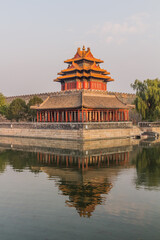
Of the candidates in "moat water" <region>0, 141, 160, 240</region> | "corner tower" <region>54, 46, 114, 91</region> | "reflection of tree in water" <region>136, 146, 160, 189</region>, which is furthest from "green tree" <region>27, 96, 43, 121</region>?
"moat water" <region>0, 141, 160, 240</region>

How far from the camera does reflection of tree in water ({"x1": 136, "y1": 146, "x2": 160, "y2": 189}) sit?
13.6 m

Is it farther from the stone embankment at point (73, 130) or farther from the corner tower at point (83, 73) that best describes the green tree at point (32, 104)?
the corner tower at point (83, 73)

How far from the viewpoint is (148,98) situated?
4231 cm

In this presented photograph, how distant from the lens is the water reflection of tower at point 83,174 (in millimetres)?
10750

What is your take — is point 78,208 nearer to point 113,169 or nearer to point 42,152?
point 113,169

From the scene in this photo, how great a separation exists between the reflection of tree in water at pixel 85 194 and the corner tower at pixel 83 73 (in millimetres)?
37679

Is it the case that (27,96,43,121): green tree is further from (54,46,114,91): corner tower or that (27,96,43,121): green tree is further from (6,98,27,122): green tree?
(54,46,114,91): corner tower

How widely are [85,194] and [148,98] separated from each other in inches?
1305

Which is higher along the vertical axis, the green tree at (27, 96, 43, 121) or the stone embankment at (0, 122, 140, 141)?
the green tree at (27, 96, 43, 121)

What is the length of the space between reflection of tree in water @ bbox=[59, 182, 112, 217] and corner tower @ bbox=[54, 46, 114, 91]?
1483 inches

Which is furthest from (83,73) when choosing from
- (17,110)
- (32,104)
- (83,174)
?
(83,174)

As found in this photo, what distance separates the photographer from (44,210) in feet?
32.2

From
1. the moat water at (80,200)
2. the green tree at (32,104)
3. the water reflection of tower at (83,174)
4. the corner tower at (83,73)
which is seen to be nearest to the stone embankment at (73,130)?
the green tree at (32,104)

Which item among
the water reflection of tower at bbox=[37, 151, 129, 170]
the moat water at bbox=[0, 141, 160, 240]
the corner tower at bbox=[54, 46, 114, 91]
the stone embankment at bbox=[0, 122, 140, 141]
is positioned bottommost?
the moat water at bbox=[0, 141, 160, 240]
